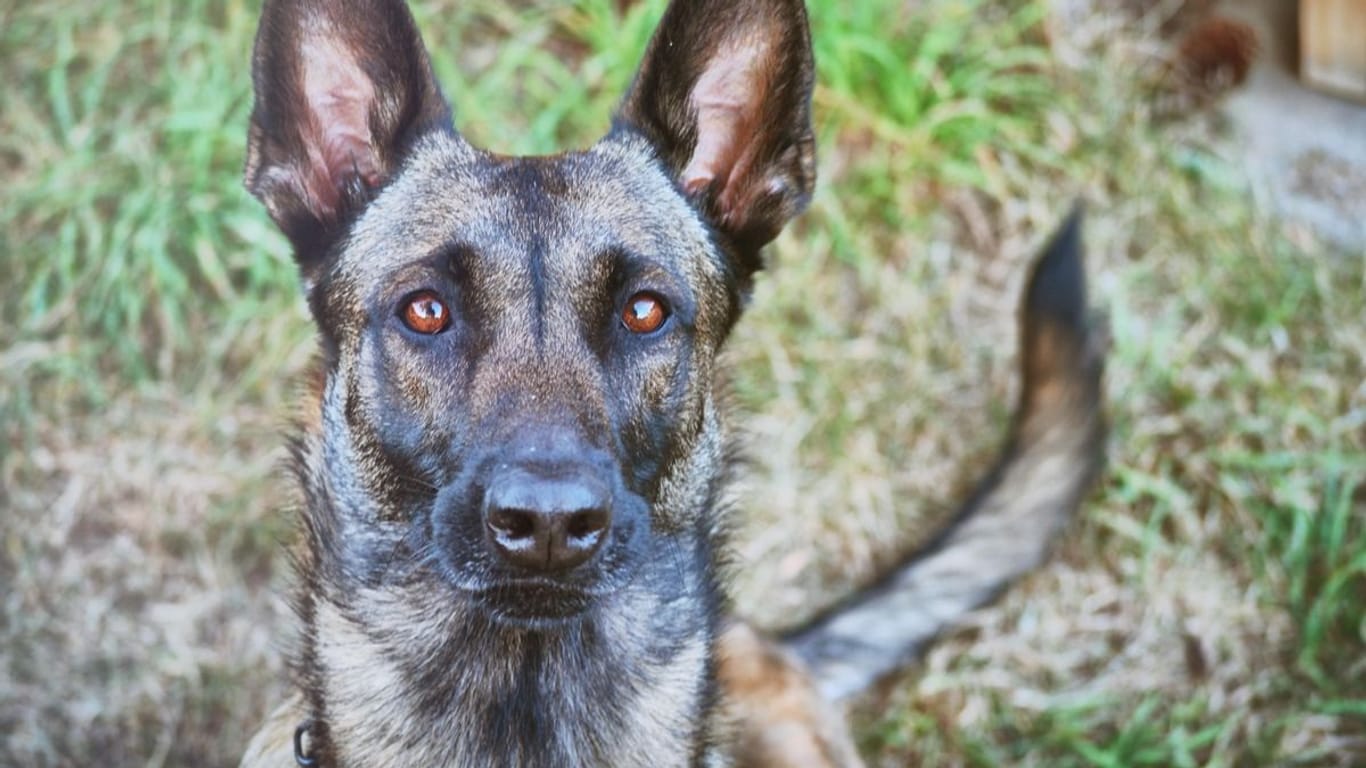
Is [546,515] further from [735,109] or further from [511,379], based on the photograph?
[735,109]

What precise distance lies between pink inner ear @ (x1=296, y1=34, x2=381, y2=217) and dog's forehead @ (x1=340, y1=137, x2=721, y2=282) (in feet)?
0.38

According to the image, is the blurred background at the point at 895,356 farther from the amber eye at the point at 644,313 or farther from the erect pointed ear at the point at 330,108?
the amber eye at the point at 644,313

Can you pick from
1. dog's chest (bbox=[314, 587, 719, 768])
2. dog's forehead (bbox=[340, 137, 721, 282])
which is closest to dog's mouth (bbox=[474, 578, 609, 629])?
dog's chest (bbox=[314, 587, 719, 768])

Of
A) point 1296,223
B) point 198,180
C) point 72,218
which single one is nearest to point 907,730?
point 1296,223

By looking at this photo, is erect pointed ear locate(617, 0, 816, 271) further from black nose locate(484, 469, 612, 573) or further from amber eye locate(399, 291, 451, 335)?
black nose locate(484, 469, 612, 573)

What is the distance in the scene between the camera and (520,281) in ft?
9.48

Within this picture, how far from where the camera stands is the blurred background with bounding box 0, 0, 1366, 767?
4.70m

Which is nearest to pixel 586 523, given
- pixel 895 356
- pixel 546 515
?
pixel 546 515

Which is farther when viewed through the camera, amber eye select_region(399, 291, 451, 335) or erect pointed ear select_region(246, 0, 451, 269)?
erect pointed ear select_region(246, 0, 451, 269)

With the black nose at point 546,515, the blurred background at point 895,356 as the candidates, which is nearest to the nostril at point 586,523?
the black nose at point 546,515

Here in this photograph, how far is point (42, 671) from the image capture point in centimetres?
465

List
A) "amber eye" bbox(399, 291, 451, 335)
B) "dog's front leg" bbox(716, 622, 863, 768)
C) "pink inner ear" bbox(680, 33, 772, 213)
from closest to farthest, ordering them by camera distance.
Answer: "amber eye" bbox(399, 291, 451, 335) < "pink inner ear" bbox(680, 33, 772, 213) < "dog's front leg" bbox(716, 622, 863, 768)

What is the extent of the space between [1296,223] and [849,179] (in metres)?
1.87

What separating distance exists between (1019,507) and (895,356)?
3.55ft
